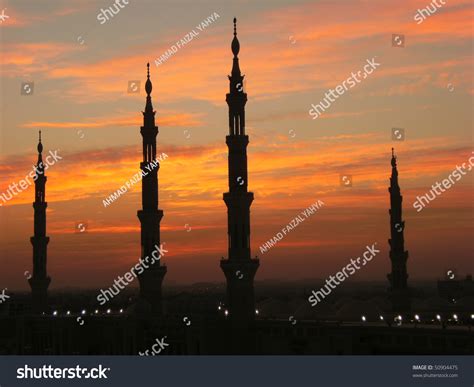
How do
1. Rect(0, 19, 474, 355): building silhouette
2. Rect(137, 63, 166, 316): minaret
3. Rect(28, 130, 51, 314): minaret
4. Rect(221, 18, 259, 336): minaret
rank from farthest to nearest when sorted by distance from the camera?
Rect(28, 130, 51, 314): minaret < Rect(137, 63, 166, 316): minaret < Rect(221, 18, 259, 336): minaret < Rect(0, 19, 474, 355): building silhouette

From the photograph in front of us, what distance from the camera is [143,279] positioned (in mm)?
86250

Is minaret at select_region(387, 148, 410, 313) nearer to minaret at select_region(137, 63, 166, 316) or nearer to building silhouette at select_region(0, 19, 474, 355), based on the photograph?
building silhouette at select_region(0, 19, 474, 355)

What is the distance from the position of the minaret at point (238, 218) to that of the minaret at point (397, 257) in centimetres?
2497

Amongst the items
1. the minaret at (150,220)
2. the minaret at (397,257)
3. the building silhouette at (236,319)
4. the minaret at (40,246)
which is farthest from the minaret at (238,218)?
the minaret at (40,246)

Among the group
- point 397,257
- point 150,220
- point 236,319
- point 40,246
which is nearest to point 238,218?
point 236,319

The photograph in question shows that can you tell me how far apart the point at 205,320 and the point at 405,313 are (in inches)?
1008

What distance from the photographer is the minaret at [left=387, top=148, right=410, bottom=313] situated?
3666 inches

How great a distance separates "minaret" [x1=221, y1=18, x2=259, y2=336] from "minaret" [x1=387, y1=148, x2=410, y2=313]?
2497cm

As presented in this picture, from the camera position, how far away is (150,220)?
87.5m

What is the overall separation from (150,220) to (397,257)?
90.6 ft

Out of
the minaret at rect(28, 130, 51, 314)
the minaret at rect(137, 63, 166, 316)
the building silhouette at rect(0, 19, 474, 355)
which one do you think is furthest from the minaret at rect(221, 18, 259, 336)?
the minaret at rect(28, 130, 51, 314)
